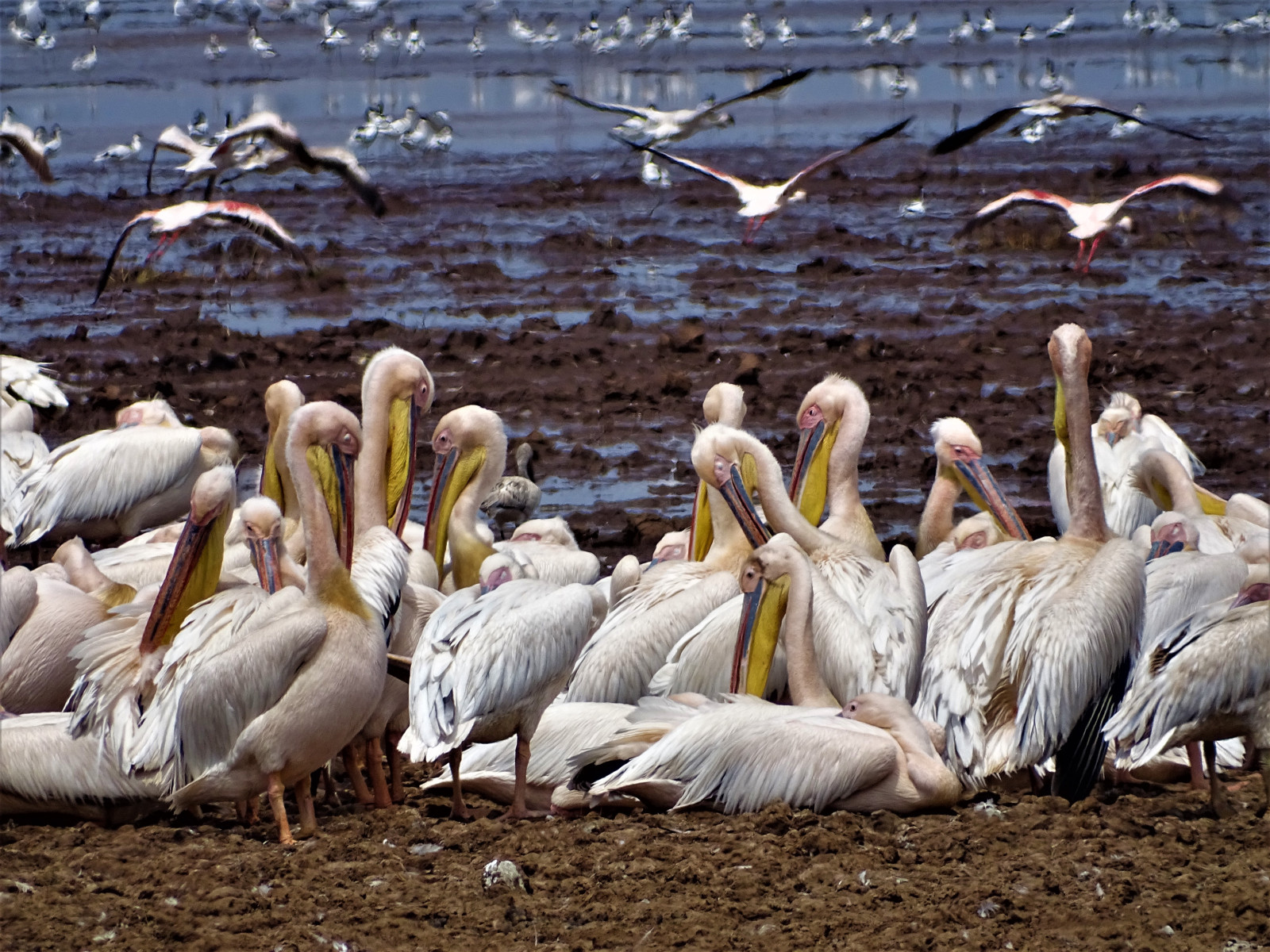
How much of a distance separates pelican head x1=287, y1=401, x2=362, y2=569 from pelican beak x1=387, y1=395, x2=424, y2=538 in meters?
1.20

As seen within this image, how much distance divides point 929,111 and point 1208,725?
9.47 feet

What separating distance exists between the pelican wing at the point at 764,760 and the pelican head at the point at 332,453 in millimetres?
973

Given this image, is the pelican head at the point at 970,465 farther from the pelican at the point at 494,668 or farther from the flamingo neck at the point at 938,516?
the pelican at the point at 494,668

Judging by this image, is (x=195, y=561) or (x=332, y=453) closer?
(x=195, y=561)

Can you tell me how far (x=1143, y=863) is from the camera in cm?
360

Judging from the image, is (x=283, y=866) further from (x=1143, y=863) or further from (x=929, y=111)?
(x=929, y=111)

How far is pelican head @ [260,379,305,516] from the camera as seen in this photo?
18.3 feet

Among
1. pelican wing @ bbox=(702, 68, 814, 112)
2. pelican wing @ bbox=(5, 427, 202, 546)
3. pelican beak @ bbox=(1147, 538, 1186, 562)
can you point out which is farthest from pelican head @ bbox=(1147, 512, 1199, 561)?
pelican wing @ bbox=(5, 427, 202, 546)

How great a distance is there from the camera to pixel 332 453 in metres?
4.26

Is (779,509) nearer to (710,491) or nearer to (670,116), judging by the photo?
(710,491)

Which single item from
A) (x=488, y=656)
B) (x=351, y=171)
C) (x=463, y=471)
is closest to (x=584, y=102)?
(x=351, y=171)

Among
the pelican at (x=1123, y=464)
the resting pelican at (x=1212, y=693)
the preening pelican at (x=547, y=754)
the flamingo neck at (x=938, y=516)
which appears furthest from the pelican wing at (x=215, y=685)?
the pelican at (x=1123, y=464)

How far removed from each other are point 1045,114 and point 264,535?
3356 millimetres

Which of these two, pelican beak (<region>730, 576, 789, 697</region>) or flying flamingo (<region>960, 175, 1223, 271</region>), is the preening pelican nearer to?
pelican beak (<region>730, 576, 789, 697</region>)
